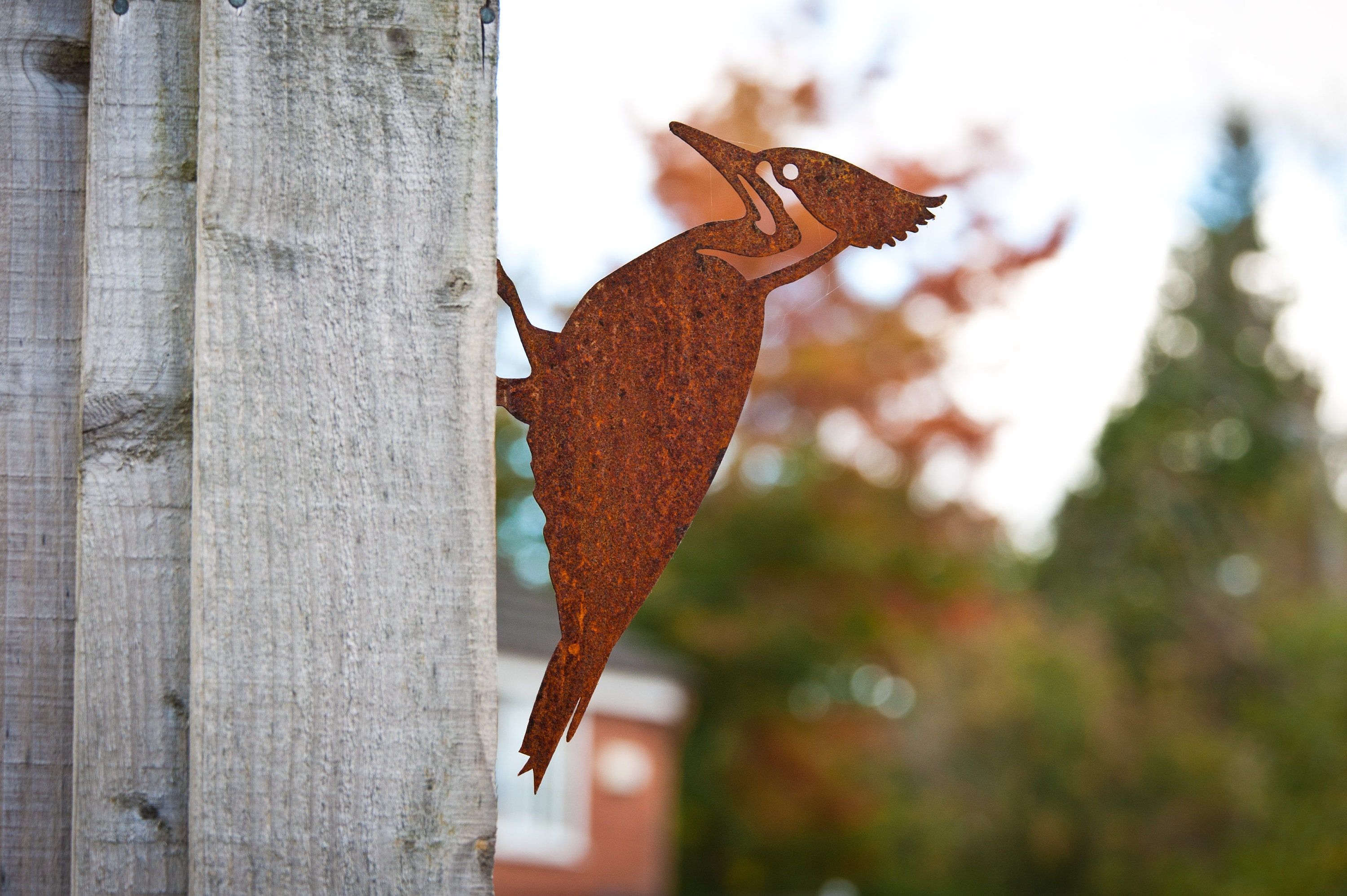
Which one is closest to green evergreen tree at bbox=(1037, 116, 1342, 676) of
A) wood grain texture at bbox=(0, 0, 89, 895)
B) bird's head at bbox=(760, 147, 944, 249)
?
bird's head at bbox=(760, 147, 944, 249)

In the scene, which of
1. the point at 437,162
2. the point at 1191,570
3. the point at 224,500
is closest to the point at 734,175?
the point at 437,162

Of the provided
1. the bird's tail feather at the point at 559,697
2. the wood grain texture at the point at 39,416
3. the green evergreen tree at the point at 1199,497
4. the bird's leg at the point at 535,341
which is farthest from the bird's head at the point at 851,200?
the green evergreen tree at the point at 1199,497

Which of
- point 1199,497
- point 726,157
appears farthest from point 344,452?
point 1199,497

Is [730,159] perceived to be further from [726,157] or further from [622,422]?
[622,422]

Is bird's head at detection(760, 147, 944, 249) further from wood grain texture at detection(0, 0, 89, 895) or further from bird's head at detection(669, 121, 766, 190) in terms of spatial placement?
wood grain texture at detection(0, 0, 89, 895)

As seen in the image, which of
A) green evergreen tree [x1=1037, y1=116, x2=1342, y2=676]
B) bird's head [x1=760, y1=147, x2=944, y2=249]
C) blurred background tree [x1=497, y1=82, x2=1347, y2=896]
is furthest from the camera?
green evergreen tree [x1=1037, y1=116, x2=1342, y2=676]

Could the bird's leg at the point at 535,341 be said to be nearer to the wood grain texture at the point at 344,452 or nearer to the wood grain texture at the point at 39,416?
the wood grain texture at the point at 344,452
